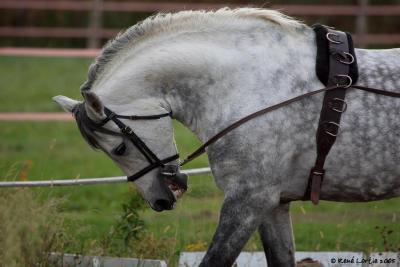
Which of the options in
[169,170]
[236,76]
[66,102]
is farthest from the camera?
[66,102]

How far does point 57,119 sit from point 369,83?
10.7 metres

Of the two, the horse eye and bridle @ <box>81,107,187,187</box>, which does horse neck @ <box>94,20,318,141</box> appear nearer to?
bridle @ <box>81,107,187,187</box>

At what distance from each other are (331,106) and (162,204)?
114 centimetres

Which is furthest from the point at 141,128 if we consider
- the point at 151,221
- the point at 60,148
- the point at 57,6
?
the point at 57,6

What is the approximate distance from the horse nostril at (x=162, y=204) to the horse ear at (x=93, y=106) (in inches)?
23.5

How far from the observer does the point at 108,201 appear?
10.3 meters

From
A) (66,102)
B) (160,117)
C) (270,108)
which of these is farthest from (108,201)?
(270,108)

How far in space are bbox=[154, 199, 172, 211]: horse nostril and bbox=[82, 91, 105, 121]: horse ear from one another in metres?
0.60

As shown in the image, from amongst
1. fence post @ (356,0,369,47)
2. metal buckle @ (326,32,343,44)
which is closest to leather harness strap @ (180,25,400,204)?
metal buckle @ (326,32,343,44)

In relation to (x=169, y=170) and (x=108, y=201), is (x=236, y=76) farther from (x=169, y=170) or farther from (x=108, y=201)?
(x=108, y=201)

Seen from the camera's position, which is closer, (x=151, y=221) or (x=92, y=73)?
(x=92, y=73)

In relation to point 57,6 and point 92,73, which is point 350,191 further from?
point 57,6

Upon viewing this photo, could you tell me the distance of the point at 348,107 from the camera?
5301 mm

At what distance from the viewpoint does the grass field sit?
742 centimetres
